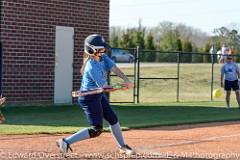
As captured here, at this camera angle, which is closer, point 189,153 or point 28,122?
point 189,153

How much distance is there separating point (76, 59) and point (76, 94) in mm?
11010

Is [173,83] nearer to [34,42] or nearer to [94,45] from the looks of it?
[34,42]

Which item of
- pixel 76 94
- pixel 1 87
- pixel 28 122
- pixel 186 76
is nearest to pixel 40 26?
pixel 1 87

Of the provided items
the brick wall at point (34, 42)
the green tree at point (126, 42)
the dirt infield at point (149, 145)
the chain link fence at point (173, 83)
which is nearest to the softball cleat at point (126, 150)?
the dirt infield at point (149, 145)

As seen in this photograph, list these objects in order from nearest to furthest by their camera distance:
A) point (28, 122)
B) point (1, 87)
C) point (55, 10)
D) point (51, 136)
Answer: point (51, 136) < point (28, 122) < point (1, 87) < point (55, 10)

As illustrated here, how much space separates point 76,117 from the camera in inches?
606

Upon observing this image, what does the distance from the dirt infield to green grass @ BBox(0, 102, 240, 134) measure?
105 centimetres

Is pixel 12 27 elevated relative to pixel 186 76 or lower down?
elevated

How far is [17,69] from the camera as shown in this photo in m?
17.9

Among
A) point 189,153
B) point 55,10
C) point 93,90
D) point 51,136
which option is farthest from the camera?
point 55,10

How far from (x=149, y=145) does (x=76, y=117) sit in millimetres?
5365

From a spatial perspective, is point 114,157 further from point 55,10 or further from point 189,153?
point 55,10

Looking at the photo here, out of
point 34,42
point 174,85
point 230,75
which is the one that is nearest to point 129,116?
point 34,42

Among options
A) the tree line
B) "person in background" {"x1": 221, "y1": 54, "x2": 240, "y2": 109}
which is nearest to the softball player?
"person in background" {"x1": 221, "y1": 54, "x2": 240, "y2": 109}
